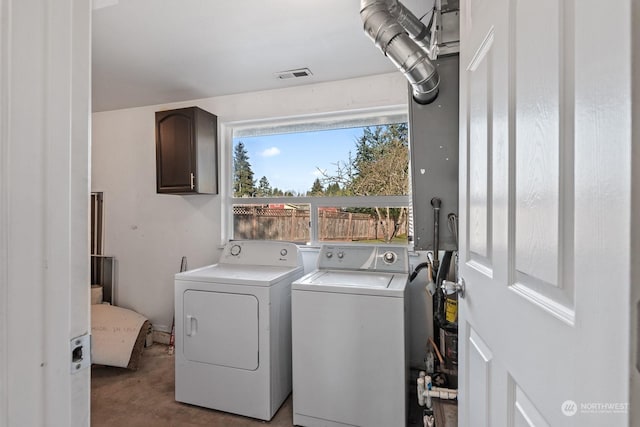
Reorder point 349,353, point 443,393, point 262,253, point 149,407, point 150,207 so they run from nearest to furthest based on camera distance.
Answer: point 443,393
point 349,353
point 149,407
point 262,253
point 150,207

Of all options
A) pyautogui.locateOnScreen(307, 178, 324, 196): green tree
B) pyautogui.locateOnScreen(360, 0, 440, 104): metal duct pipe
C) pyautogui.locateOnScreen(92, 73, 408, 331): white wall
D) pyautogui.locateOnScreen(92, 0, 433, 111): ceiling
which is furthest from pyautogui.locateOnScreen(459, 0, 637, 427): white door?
pyautogui.locateOnScreen(92, 73, 408, 331): white wall

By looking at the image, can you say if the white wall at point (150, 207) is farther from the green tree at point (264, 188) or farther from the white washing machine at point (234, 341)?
the white washing machine at point (234, 341)

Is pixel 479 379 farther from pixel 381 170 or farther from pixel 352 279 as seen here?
pixel 381 170

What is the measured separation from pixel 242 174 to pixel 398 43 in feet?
6.48

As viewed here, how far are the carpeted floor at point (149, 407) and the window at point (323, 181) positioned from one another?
1318 mm

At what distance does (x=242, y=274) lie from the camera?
86.7 inches

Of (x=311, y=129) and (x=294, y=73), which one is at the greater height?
(x=294, y=73)

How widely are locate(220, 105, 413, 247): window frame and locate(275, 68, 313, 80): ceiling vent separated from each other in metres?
0.35

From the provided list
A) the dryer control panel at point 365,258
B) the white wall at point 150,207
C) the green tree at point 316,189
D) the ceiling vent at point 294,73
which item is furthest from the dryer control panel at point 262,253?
the ceiling vent at point 294,73

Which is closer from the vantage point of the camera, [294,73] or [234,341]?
[234,341]

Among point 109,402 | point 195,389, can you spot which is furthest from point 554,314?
point 109,402
